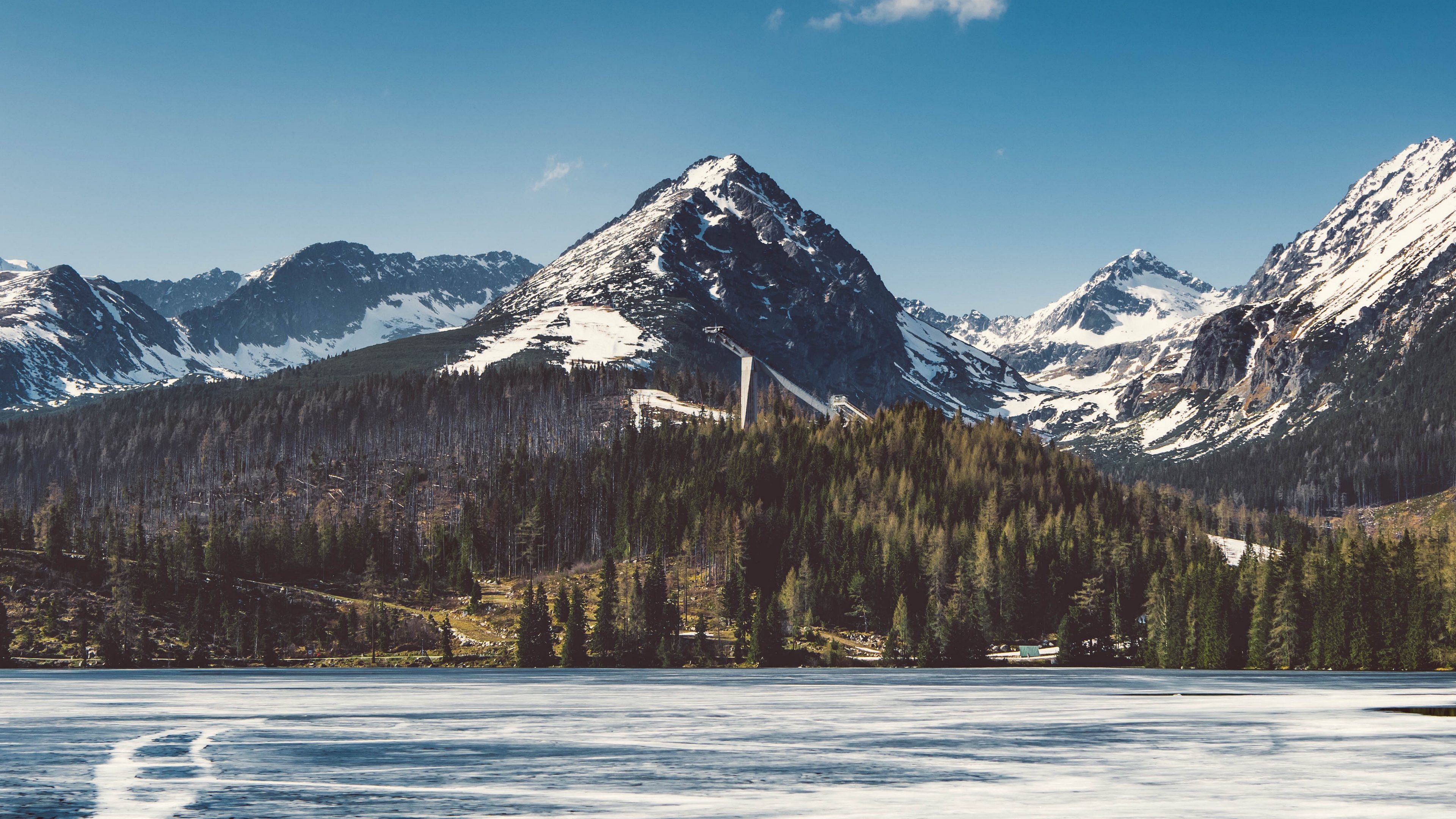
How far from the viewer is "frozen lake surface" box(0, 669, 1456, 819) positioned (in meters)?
36.0

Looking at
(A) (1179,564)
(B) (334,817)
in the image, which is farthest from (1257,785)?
(A) (1179,564)

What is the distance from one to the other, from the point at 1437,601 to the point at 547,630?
121 metres

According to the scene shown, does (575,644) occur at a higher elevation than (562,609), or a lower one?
lower

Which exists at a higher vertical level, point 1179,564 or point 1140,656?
point 1179,564

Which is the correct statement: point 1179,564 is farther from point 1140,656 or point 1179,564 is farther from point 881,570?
point 881,570

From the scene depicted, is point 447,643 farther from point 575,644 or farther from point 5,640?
point 5,640

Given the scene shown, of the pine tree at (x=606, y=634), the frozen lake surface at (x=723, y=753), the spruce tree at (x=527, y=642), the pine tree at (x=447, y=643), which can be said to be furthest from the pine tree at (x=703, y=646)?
the frozen lake surface at (x=723, y=753)

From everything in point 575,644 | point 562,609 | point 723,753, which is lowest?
point 575,644

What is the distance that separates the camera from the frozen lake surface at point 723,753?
118ft

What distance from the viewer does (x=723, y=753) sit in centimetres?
4984

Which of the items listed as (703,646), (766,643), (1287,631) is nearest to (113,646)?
(703,646)

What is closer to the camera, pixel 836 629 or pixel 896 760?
pixel 896 760

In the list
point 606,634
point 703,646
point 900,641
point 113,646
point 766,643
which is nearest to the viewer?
point 113,646

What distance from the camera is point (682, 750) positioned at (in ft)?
167
